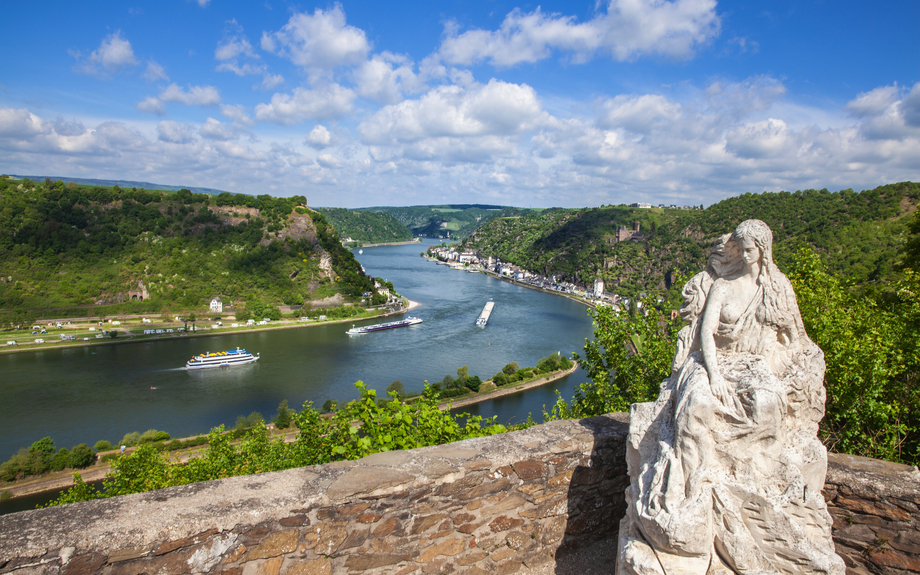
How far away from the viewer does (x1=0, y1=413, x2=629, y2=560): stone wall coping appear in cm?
212

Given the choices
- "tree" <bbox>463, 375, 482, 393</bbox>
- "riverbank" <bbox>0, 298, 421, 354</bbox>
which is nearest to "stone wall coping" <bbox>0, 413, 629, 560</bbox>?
"tree" <bbox>463, 375, 482, 393</bbox>

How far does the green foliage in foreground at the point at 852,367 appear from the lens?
4.52m

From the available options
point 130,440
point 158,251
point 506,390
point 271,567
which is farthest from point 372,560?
point 158,251

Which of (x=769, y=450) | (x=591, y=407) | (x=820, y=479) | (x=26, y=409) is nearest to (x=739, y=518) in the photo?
(x=769, y=450)

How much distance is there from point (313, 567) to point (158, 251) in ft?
258

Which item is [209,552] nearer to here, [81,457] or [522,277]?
[81,457]

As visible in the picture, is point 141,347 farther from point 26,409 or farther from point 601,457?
point 601,457

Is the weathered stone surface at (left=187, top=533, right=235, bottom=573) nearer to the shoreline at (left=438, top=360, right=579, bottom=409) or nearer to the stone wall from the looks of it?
the stone wall

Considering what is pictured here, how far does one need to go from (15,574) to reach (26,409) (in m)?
35.4

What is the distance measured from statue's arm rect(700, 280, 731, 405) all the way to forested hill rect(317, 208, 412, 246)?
155 metres

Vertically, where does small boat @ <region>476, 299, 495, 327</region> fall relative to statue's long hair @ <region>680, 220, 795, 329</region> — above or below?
below

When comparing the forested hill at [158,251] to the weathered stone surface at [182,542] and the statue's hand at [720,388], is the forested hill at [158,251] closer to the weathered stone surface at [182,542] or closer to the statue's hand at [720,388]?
the weathered stone surface at [182,542]

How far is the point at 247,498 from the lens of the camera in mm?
2502

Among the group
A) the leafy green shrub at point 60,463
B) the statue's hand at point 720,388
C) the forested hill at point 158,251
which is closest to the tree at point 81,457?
the leafy green shrub at point 60,463
